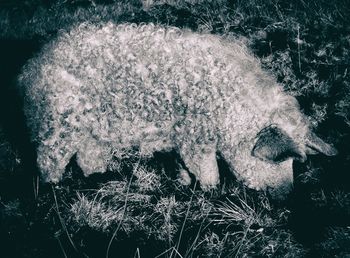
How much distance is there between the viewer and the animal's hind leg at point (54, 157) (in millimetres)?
1894

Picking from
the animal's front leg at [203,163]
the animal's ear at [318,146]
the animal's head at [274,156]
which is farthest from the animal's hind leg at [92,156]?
the animal's ear at [318,146]

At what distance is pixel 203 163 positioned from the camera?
1799mm

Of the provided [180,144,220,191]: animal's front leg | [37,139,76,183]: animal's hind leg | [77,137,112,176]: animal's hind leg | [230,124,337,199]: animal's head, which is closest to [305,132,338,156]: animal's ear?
[230,124,337,199]: animal's head

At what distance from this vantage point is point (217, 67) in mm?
1636

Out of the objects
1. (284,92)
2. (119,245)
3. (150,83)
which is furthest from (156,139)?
(284,92)

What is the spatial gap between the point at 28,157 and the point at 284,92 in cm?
178

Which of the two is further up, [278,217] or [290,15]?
[290,15]

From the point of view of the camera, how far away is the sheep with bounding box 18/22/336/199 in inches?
64.9

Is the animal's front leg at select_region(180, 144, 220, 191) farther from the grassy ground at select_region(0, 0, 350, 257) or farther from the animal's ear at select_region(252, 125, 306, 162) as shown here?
the animal's ear at select_region(252, 125, 306, 162)

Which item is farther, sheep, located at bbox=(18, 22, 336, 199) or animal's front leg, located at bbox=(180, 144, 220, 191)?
animal's front leg, located at bbox=(180, 144, 220, 191)

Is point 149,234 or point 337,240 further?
point 149,234

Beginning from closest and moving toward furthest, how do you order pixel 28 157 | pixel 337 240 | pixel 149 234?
pixel 337 240
pixel 149 234
pixel 28 157

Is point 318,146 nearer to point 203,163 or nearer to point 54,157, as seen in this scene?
point 203,163

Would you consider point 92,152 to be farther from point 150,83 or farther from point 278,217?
point 278,217
